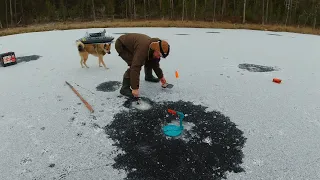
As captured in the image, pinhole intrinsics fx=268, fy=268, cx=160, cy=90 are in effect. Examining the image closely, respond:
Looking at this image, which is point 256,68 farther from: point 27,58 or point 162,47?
point 27,58

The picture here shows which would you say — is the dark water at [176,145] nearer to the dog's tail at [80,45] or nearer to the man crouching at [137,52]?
the man crouching at [137,52]

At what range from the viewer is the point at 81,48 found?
538 centimetres

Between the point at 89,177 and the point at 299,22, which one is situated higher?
the point at 299,22

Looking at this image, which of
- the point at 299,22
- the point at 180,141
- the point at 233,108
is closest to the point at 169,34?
the point at 233,108

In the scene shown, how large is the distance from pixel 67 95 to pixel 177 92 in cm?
181

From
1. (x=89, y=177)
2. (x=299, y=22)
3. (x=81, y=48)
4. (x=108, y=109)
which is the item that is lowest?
(x=89, y=177)

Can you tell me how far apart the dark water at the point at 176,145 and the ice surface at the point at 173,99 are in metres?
0.12

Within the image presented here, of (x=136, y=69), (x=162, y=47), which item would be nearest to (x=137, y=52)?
(x=136, y=69)

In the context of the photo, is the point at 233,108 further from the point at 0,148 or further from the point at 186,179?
the point at 0,148

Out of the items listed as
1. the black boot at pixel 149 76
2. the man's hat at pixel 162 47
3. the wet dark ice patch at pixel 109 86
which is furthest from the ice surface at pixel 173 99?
the man's hat at pixel 162 47

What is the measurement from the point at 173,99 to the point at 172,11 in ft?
66.2

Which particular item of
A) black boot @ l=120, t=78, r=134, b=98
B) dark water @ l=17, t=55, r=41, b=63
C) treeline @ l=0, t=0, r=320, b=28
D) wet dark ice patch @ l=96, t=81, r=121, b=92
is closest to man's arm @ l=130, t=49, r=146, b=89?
black boot @ l=120, t=78, r=134, b=98

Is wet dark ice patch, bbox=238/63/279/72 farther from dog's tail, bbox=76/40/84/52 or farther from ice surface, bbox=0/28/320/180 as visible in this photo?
dog's tail, bbox=76/40/84/52

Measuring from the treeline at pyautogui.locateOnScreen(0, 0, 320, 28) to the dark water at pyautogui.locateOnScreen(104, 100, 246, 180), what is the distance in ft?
62.8
